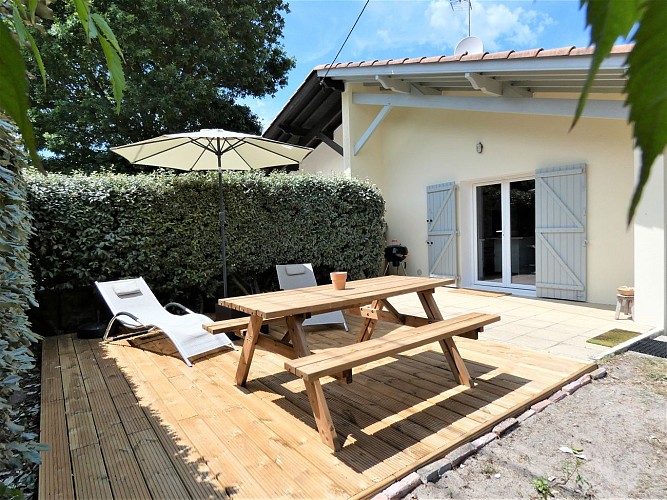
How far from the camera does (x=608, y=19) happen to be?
8.4 inches

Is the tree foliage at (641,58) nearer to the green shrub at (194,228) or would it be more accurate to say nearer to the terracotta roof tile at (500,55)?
the green shrub at (194,228)

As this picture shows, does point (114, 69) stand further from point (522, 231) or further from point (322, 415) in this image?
point (522, 231)

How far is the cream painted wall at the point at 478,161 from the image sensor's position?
19.4 feet

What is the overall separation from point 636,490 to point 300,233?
18.1 ft

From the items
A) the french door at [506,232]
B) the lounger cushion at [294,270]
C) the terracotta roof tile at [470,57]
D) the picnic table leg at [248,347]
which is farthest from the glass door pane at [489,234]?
the picnic table leg at [248,347]

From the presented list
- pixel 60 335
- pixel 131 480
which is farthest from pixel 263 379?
pixel 60 335

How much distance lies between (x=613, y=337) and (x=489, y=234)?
3.81 metres

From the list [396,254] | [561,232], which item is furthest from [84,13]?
[396,254]

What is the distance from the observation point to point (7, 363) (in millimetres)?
2123

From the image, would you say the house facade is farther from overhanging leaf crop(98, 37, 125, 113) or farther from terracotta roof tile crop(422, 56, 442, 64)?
overhanging leaf crop(98, 37, 125, 113)

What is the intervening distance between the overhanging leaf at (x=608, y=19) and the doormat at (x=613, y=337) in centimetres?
476

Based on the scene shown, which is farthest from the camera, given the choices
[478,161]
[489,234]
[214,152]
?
[489,234]

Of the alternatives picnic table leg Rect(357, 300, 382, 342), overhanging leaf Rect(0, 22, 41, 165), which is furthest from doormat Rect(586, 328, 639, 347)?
overhanging leaf Rect(0, 22, 41, 165)

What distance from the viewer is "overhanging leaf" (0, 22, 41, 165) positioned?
266 mm
